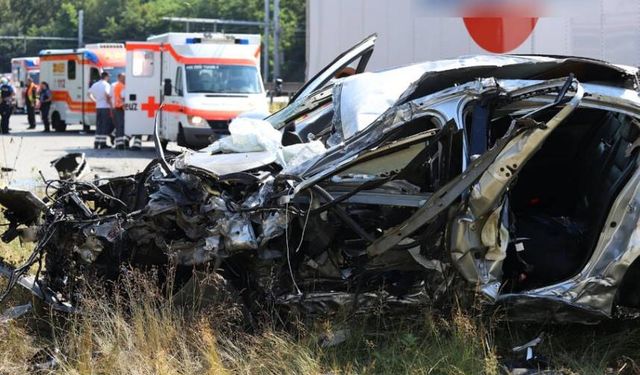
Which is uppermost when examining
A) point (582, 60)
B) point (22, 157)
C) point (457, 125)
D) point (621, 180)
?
point (582, 60)

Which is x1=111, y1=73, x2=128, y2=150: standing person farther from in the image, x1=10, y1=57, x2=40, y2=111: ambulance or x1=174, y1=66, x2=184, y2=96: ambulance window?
x1=10, y1=57, x2=40, y2=111: ambulance

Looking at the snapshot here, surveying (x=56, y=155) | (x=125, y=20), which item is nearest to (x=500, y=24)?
(x=56, y=155)

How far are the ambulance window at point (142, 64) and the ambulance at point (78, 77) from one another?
687 cm

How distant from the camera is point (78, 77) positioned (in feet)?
80.4

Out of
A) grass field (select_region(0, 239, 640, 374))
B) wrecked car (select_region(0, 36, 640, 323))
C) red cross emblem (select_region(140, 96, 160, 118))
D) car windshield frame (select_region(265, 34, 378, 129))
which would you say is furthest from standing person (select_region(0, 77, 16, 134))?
grass field (select_region(0, 239, 640, 374))

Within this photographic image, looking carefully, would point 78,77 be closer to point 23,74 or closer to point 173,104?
point 173,104

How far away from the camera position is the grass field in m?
4.14

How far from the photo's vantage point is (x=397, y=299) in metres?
4.35

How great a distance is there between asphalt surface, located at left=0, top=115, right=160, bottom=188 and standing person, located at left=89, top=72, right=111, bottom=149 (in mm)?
382

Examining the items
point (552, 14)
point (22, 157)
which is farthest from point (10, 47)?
point (552, 14)

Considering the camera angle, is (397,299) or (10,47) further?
(10,47)

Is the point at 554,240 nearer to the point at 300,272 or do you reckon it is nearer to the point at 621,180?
the point at 621,180

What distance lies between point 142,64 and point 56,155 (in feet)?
9.03

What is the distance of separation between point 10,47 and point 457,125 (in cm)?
9290
